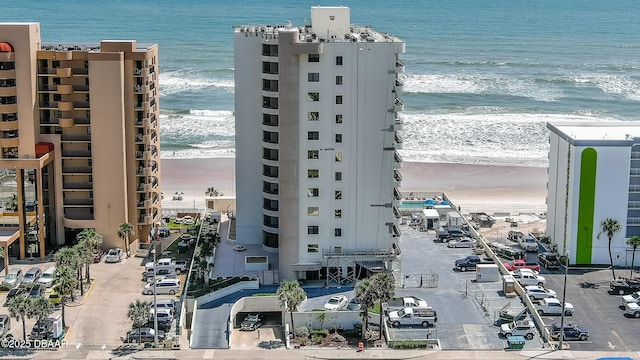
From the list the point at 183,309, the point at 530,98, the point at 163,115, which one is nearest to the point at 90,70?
the point at 183,309

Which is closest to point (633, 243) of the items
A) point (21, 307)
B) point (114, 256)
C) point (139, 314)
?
point (139, 314)

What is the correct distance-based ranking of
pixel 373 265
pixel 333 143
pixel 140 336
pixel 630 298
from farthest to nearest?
pixel 373 265, pixel 333 143, pixel 630 298, pixel 140 336

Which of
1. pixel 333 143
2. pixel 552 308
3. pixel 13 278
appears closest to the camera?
pixel 552 308

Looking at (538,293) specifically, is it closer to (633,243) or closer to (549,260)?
(549,260)

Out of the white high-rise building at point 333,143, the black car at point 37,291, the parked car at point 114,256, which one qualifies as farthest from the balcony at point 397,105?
the black car at point 37,291

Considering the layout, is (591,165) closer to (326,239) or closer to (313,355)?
(326,239)

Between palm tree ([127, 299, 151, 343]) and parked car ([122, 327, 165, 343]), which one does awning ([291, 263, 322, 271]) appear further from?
palm tree ([127, 299, 151, 343])
